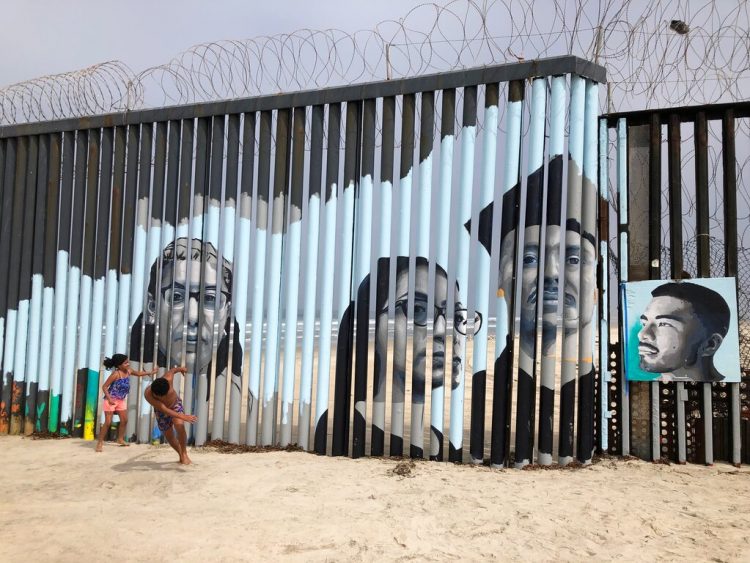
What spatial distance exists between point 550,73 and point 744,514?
4161mm

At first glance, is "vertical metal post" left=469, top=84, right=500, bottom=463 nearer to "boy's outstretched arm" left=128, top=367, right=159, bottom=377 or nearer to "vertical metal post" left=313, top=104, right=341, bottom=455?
"vertical metal post" left=313, top=104, right=341, bottom=455

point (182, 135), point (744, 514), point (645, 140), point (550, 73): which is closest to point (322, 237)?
point (182, 135)

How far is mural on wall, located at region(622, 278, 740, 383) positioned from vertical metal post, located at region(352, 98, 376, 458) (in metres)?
2.65

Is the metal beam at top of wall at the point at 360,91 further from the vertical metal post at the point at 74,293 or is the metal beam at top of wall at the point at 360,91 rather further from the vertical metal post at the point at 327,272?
the vertical metal post at the point at 74,293

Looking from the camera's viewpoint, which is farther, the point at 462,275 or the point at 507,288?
the point at 462,275

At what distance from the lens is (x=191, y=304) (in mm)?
7504

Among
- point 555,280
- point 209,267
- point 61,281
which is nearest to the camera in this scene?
point 555,280

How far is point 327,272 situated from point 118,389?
2920 millimetres

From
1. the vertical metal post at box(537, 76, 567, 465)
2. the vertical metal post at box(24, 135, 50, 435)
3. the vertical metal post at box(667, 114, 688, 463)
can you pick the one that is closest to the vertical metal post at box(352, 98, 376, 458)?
the vertical metal post at box(537, 76, 567, 465)

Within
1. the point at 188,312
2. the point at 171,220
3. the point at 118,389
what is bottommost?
the point at 118,389

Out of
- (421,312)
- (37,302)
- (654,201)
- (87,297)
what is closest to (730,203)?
(654,201)

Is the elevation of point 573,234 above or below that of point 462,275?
above

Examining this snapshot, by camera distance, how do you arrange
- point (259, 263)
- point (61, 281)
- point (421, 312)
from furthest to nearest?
1. point (61, 281)
2. point (259, 263)
3. point (421, 312)

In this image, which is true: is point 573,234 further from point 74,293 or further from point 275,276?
point 74,293
